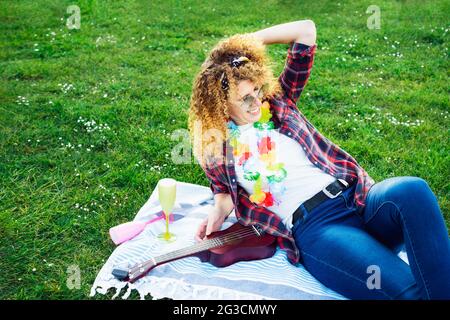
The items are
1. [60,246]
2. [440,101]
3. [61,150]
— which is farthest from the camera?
[440,101]

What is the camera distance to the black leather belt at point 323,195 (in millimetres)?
3539

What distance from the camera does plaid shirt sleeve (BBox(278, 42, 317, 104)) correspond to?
3848 mm


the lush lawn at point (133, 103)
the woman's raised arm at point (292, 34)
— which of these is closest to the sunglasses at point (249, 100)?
the woman's raised arm at point (292, 34)

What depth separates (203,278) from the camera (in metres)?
3.67

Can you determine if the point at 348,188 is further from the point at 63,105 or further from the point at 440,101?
the point at 63,105

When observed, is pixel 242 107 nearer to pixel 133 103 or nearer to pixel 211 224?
pixel 211 224

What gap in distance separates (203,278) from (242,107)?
1165 mm

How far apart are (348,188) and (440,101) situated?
123 inches

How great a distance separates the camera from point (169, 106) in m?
6.27

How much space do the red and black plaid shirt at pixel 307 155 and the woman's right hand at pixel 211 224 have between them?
0.16 meters

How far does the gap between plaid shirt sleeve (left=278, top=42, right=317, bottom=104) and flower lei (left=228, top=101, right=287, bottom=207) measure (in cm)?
28

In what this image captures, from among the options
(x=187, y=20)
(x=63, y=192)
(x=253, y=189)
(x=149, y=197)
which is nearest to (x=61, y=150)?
(x=63, y=192)

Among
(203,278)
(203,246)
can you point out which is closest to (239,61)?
(203,246)

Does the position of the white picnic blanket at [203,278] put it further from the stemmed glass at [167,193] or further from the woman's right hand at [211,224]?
the stemmed glass at [167,193]
